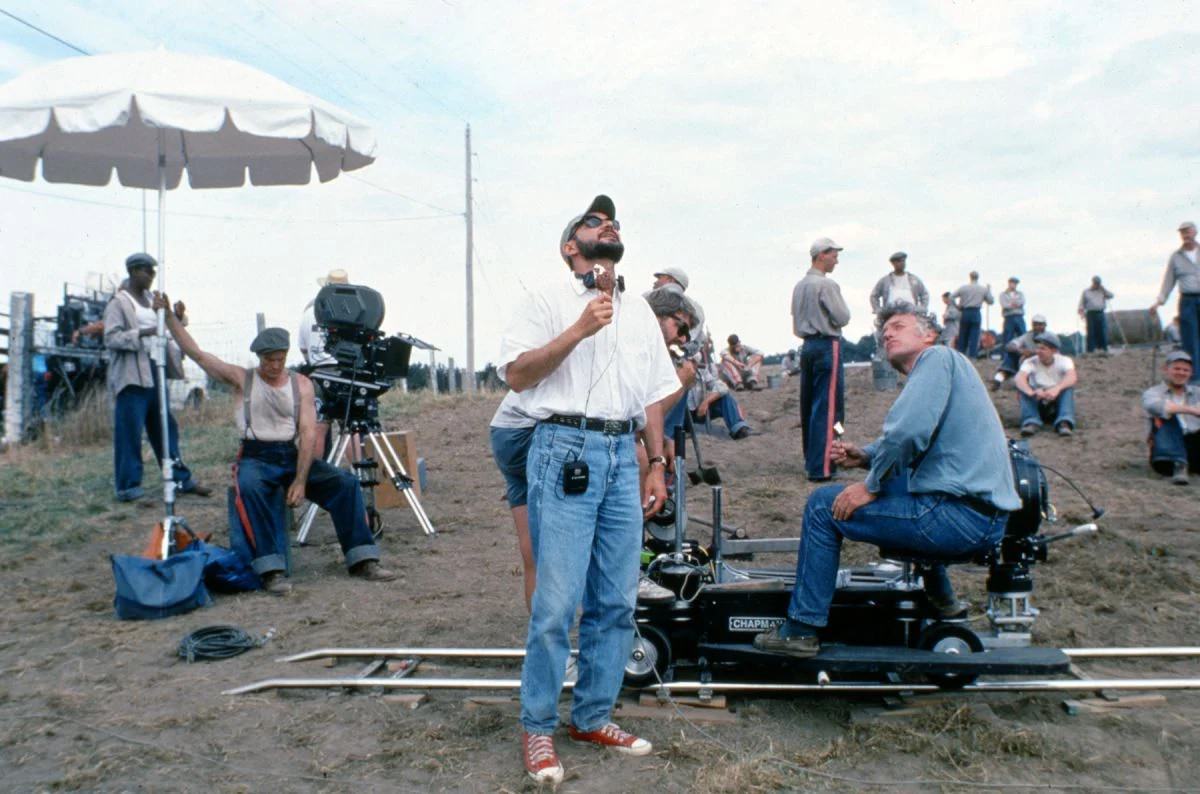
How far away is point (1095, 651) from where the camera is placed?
4773mm

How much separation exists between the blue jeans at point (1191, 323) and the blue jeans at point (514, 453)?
984 centimetres

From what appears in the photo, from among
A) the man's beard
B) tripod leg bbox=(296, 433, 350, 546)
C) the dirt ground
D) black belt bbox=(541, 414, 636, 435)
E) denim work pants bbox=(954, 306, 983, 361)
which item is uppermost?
denim work pants bbox=(954, 306, 983, 361)

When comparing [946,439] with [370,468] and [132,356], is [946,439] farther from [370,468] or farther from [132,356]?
[132,356]

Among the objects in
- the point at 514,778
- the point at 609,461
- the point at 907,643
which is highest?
the point at 609,461

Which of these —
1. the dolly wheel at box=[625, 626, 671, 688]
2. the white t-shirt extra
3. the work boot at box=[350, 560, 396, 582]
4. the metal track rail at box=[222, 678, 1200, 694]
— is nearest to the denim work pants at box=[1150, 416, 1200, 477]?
the white t-shirt extra

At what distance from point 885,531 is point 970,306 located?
16.0 metres

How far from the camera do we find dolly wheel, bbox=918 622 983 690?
13.8ft

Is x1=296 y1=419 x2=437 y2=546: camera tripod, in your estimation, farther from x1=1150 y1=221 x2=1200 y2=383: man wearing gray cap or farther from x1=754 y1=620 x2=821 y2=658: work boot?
x1=1150 y1=221 x2=1200 y2=383: man wearing gray cap

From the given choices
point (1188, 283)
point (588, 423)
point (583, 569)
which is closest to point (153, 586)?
point (583, 569)

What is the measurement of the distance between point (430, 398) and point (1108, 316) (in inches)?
587

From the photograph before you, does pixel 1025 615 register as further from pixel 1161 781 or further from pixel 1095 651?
pixel 1161 781

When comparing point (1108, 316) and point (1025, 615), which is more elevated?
point (1108, 316)

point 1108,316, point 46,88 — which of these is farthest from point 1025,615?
point 1108,316

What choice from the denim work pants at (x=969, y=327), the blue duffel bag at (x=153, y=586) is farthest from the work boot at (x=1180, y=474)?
the denim work pants at (x=969, y=327)
